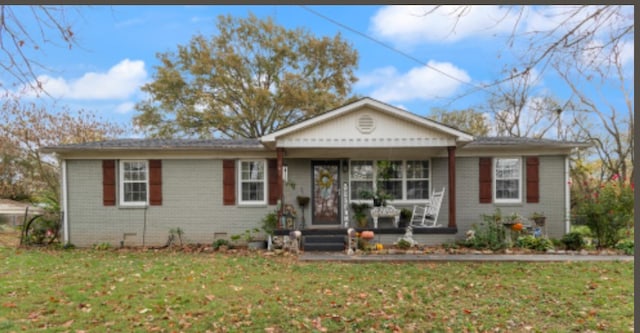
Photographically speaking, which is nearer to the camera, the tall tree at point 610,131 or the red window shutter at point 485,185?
the red window shutter at point 485,185

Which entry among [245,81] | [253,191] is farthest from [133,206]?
[245,81]

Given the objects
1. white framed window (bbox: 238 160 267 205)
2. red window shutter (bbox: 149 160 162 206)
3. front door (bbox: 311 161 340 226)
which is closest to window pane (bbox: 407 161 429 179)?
front door (bbox: 311 161 340 226)

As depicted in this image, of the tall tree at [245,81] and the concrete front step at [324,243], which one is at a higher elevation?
the tall tree at [245,81]

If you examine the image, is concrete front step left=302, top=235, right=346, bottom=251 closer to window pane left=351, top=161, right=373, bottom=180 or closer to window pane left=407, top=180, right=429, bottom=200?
window pane left=351, top=161, right=373, bottom=180

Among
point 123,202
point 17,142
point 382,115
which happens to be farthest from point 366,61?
point 17,142

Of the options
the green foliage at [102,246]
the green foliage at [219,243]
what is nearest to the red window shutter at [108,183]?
the green foliage at [102,246]

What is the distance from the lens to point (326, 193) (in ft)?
38.0

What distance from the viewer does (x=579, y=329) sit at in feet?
14.2

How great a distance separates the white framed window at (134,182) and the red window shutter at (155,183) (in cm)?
15

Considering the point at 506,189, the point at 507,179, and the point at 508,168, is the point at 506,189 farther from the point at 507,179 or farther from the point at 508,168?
the point at 508,168

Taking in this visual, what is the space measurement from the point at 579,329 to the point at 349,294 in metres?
2.86

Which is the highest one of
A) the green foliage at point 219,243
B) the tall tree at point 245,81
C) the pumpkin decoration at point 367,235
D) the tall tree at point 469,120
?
the tall tree at point 245,81

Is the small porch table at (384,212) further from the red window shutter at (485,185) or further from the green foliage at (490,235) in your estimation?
the red window shutter at (485,185)

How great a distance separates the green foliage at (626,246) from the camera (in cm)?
917
